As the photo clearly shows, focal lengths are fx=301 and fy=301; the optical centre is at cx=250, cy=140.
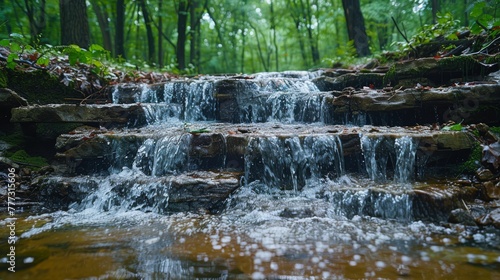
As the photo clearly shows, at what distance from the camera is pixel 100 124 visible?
5699 millimetres

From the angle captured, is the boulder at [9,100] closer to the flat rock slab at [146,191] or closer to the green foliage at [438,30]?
the flat rock slab at [146,191]

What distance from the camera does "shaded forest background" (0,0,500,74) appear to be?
27.0ft

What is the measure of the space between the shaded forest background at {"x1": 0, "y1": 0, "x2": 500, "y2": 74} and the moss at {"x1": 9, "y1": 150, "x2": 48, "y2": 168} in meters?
2.33

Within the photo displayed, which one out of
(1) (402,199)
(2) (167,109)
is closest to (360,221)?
(1) (402,199)

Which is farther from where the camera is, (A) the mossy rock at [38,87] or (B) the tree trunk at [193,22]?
(B) the tree trunk at [193,22]

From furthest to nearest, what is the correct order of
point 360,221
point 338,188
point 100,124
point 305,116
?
point 305,116, point 100,124, point 338,188, point 360,221

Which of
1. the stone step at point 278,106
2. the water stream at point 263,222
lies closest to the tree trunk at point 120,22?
the stone step at point 278,106

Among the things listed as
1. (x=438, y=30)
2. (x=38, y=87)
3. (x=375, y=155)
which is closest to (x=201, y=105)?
(x=38, y=87)

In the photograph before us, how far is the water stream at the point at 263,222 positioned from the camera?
7.36 feet

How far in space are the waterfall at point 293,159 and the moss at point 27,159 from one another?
3448 millimetres

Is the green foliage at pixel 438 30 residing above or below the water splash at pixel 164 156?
above

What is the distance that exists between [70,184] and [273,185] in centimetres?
284

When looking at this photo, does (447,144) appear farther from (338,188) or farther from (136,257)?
(136,257)

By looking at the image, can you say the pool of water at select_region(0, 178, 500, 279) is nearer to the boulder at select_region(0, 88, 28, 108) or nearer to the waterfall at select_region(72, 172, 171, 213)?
the waterfall at select_region(72, 172, 171, 213)
